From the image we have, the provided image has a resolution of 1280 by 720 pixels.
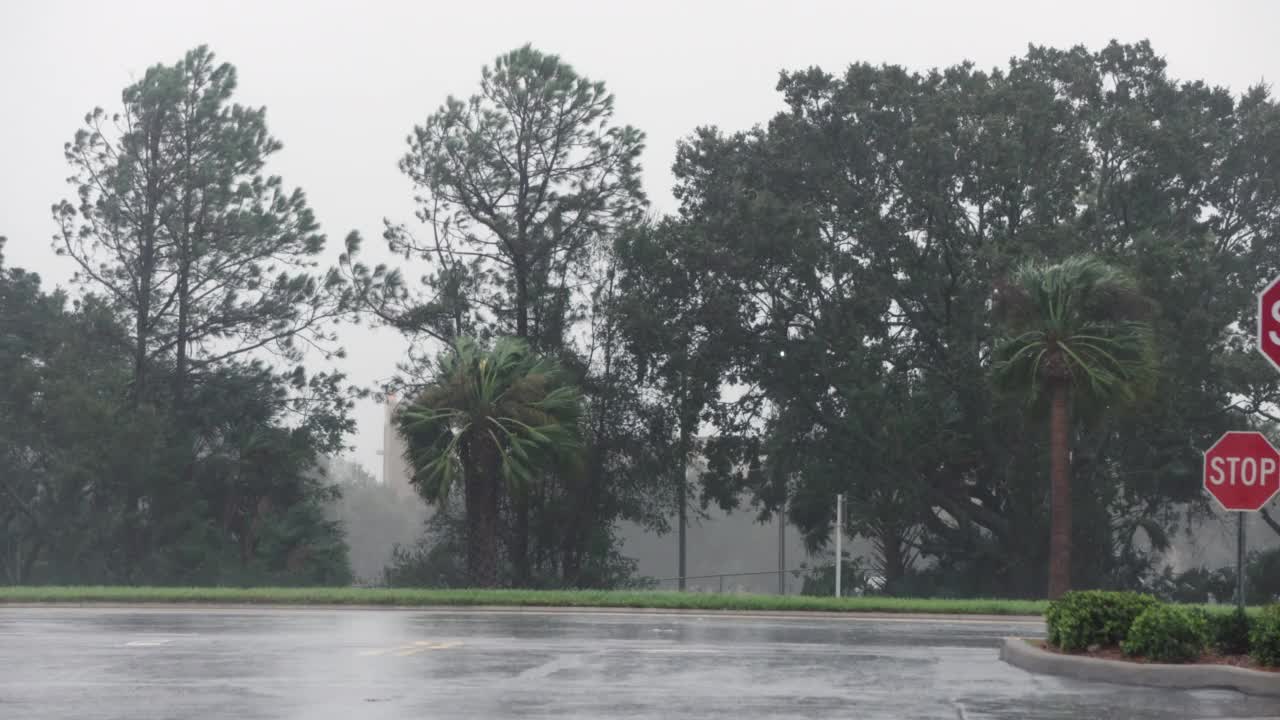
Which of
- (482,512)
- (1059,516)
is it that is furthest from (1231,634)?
(482,512)

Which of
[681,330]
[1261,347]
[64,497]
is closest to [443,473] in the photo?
[681,330]

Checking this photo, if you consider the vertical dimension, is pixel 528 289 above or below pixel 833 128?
below

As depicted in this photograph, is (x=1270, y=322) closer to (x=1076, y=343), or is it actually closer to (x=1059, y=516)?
(x=1076, y=343)

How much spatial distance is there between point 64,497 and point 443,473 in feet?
67.4

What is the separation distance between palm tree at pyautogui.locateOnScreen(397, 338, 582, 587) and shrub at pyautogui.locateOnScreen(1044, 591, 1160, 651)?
20.6 m

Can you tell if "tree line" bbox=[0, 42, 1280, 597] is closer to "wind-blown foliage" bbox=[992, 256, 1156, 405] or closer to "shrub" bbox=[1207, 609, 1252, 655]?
"wind-blown foliage" bbox=[992, 256, 1156, 405]

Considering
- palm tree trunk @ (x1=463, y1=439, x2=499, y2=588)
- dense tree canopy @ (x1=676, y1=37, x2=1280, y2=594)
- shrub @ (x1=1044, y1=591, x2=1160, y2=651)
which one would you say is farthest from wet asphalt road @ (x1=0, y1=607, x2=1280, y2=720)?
dense tree canopy @ (x1=676, y1=37, x2=1280, y2=594)

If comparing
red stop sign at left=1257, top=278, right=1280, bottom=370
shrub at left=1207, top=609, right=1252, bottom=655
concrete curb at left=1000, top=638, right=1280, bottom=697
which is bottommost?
concrete curb at left=1000, top=638, right=1280, bottom=697

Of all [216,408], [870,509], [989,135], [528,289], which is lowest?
[870,509]

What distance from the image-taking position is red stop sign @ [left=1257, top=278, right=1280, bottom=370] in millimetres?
10109

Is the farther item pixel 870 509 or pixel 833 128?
pixel 833 128

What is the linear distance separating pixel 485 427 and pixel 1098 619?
2196 cm

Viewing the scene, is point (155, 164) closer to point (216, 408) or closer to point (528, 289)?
point (216, 408)

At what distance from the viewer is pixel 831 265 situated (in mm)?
44719
